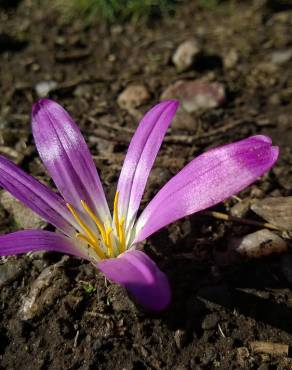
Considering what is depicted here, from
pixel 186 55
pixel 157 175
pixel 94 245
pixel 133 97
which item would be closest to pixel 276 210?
pixel 157 175

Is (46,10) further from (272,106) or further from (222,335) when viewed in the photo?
(222,335)

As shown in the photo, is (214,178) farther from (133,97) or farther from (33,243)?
(133,97)

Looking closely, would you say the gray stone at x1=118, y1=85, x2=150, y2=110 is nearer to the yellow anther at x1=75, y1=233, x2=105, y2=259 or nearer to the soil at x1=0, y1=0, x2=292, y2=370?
the soil at x1=0, y1=0, x2=292, y2=370

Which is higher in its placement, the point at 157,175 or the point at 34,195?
the point at 34,195

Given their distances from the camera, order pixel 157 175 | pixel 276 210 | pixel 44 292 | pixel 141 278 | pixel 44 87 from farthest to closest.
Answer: pixel 44 87, pixel 157 175, pixel 276 210, pixel 44 292, pixel 141 278

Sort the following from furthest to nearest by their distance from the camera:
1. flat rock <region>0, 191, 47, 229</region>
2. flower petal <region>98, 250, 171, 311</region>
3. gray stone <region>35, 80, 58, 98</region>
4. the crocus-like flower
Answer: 1. gray stone <region>35, 80, 58, 98</region>
2. flat rock <region>0, 191, 47, 229</region>
3. the crocus-like flower
4. flower petal <region>98, 250, 171, 311</region>

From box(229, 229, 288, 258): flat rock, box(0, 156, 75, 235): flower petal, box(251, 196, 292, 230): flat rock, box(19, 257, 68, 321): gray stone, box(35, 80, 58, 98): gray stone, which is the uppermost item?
box(0, 156, 75, 235): flower petal

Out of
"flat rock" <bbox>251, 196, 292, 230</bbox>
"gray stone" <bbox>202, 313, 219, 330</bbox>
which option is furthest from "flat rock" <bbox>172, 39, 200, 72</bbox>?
"gray stone" <bbox>202, 313, 219, 330</bbox>
